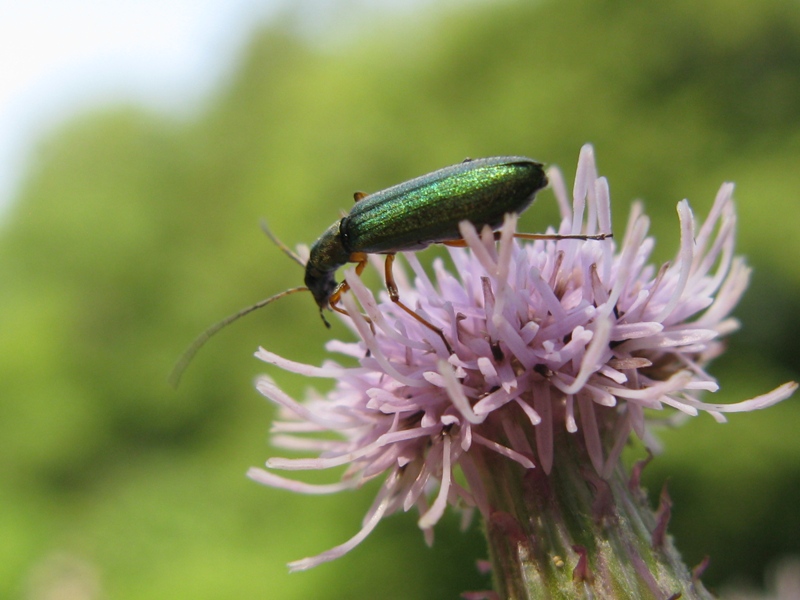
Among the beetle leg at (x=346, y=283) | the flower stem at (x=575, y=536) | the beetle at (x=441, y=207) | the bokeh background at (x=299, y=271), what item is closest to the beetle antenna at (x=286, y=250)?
the beetle leg at (x=346, y=283)

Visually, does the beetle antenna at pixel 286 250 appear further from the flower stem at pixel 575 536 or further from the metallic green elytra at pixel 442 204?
the flower stem at pixel 575 536

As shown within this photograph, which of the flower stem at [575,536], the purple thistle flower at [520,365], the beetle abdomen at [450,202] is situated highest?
the beetle abdomen at [450,202]

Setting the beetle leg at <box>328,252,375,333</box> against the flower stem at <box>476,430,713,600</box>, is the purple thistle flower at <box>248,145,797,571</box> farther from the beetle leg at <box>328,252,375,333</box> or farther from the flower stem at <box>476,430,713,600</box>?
the beetle leg at <box>328,252,375,333</box>

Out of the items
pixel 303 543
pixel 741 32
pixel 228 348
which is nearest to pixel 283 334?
pixel 228 348

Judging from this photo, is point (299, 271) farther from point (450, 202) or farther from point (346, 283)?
point (450, 202)

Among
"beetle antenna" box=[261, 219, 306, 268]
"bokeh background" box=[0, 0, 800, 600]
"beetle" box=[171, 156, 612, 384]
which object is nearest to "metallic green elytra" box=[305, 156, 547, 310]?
"beetle" box=[171, 156, 612, 384]

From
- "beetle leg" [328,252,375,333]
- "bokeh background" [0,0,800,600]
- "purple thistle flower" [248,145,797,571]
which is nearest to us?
"purple thistle flower" [248,145,797,571]

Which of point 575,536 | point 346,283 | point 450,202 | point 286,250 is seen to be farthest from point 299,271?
point 575,536
